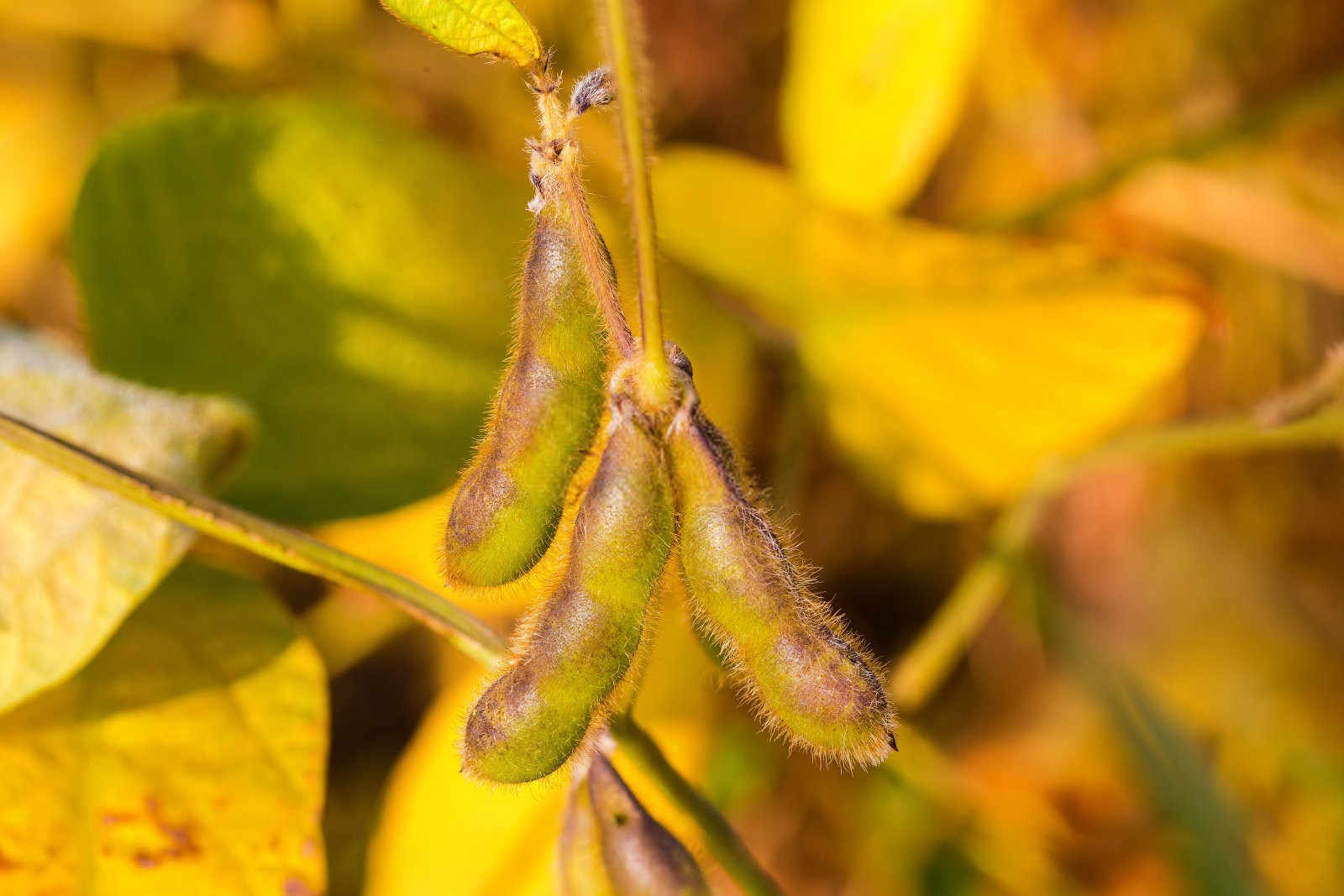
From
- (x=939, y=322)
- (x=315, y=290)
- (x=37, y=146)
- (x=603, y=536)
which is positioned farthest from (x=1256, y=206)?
(x=37, y=146)

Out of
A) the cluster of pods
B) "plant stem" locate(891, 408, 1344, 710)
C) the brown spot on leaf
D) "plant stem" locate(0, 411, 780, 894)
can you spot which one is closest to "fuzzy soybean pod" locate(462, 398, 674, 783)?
the cluster of pods

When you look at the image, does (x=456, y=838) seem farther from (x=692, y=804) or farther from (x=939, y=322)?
(x=939, y=322)

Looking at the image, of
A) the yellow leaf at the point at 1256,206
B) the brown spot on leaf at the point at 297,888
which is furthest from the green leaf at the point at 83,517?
the yellow leaf at the point at 1256,206

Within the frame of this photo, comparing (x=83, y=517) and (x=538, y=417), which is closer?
(x=538, y=417)

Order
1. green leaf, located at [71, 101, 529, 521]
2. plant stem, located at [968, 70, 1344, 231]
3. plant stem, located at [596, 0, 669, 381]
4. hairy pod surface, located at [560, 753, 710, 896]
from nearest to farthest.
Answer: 1. plant stem, located at [596, 0, 669, 381]
2. hairy pod surface, located at [560, 753, 710, 896]
3. green leaf, located at [71, 101, 529, 521]
4. plant stem, located at [968, 70, 1344, 231]

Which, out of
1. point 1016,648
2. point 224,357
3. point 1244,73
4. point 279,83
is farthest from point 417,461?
point 1244,73

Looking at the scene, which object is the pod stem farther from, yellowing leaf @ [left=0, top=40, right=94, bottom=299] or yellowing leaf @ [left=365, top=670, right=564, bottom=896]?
yellowing leaf @ [left=0, top=40, right=94, bottom=299]

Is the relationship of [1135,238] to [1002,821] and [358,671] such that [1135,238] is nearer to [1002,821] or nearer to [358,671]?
[1002,821]
